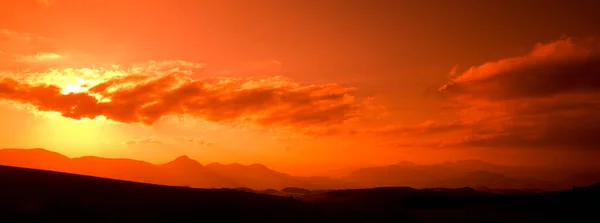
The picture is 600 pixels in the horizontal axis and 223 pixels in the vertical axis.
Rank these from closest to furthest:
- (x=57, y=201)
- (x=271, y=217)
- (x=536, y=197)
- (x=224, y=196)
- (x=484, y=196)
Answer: (x=57, y=201)
(x=271, y=217)
(x=224, y=196)
(x=536, y=197)
(x=484, y=196)

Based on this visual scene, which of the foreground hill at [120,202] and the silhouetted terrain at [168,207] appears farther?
the silhouetted terrain at [168,207]

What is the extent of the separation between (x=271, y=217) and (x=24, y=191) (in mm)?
15038

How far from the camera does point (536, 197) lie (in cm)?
4931

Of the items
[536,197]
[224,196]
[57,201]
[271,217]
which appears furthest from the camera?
[536,197]

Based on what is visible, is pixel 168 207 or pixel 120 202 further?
pixel 168 207

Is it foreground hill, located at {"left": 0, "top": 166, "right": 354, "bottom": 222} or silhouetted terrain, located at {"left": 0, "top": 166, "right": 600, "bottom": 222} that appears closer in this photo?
foreground hill, located at {"left": 0, "top": 166, "right": 354, "bottom": 222}

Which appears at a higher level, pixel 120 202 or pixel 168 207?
pixel 120 202

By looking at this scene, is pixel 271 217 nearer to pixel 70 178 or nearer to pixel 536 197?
pixel 70 178

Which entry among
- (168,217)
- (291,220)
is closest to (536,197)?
(291,220)

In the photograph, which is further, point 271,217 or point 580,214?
point 580,214

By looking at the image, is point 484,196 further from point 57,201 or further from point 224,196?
point 57,201

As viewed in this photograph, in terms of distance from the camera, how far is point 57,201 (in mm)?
24875

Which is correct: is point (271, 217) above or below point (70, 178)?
below

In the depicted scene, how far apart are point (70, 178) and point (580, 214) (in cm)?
4074
